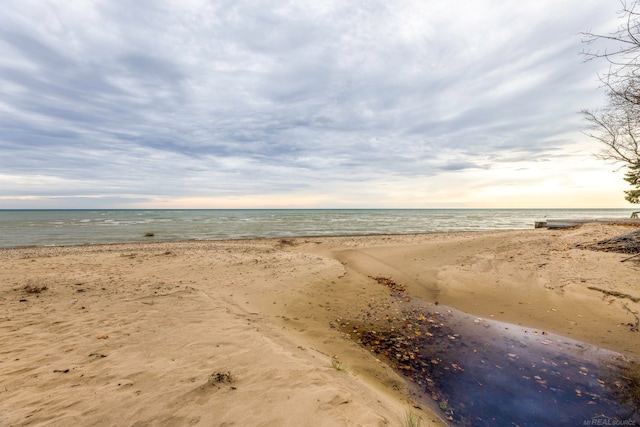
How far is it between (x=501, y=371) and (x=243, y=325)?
5250mm

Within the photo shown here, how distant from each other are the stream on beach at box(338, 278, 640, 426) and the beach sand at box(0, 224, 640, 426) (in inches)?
18.5

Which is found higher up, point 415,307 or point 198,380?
point 198,380

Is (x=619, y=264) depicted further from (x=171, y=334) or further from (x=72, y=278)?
(x=72, y=278)

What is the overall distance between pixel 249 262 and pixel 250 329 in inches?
309

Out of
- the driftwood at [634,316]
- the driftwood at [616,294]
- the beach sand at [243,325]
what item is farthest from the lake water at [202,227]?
the driftwood at [634,316]

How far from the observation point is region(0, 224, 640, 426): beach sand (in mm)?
3463

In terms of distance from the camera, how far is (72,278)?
1030 centimetres

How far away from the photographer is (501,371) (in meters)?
5.00

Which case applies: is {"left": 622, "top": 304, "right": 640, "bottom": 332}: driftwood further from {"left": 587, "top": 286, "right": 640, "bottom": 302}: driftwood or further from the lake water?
the lake water

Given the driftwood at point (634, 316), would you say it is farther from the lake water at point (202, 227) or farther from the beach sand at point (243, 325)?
the lake water at point (202, 227)

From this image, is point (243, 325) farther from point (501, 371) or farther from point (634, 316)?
point (634, 316)

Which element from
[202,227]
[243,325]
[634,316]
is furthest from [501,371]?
[202,227]

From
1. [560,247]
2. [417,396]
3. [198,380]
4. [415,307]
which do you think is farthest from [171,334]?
[560,247]

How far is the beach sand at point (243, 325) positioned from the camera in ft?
11.4
